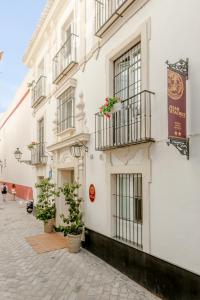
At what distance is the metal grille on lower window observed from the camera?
607 centimetres

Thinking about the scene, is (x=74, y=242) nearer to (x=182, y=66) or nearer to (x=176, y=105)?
(x=176, y=105)

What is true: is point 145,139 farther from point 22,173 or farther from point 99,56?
point 22,173

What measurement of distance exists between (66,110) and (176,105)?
641 cm

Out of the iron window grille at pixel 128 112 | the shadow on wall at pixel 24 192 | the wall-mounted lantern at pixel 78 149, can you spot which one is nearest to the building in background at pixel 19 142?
the shadow on wall at pixel 24 192

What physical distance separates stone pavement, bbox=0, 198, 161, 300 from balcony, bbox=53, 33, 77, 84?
6.01m

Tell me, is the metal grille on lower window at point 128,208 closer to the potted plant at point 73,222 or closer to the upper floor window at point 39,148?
the potted plant at point 73,222

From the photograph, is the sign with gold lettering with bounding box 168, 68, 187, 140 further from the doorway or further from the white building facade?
the doorway

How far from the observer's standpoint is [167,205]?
5.00m

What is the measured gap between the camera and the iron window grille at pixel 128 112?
18.1ft

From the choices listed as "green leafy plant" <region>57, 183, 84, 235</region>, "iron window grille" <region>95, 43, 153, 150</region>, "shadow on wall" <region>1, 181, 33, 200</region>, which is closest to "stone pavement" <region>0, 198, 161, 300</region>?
"green leafy plant" <region>57, 183, 84, 235</region>

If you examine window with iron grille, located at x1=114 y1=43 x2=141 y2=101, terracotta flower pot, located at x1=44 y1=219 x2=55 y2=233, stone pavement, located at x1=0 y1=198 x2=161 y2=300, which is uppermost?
window with iron grille, located at x1=114 y1=43 x2=141 y2=101

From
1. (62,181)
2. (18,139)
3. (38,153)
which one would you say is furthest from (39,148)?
(18,139)

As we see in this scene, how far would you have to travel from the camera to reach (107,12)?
7.09 meters

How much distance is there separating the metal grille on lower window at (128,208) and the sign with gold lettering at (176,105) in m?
1.91
